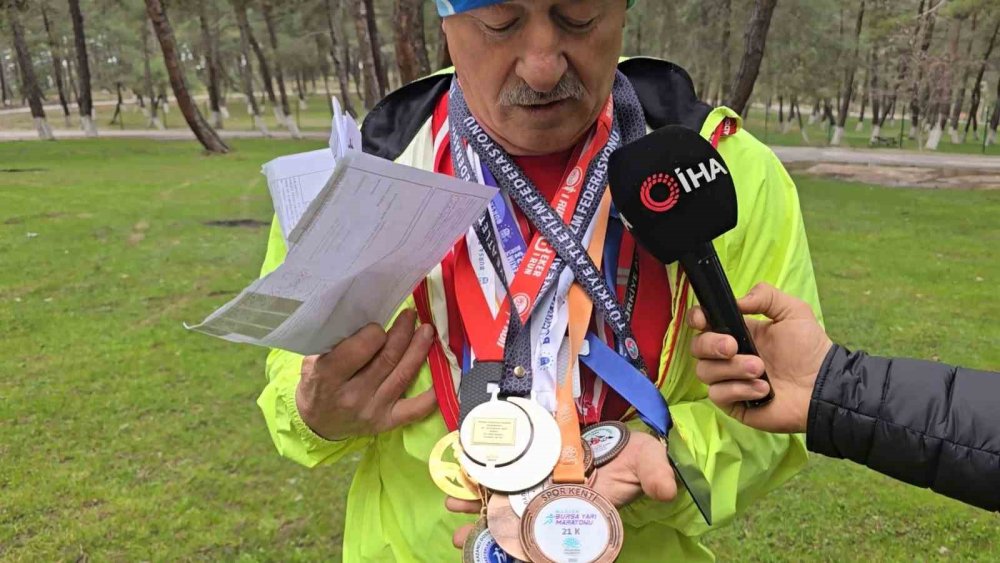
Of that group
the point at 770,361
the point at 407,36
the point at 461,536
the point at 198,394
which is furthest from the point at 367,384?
the point at 407,36

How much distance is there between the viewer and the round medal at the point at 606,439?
142 cm

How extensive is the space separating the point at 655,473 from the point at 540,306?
0.41 m

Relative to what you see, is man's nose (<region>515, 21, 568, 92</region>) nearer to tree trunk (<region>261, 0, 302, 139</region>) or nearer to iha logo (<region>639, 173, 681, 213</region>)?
iha logo (<region>639, 173, 681, 213</region>)

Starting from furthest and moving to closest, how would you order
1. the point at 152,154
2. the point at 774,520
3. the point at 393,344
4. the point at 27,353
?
the point at 152,154, the point at 27,353, the point at 774,520, the point at 393,344

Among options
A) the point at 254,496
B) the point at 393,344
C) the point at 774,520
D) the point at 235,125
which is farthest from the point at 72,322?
the point at 235,125

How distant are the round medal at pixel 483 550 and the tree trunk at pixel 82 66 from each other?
29.2 meters

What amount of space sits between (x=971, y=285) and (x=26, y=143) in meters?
27.5

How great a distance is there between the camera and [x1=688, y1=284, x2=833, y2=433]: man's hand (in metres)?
1.38

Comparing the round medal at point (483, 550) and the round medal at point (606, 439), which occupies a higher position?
the round medal at point (606, 439)

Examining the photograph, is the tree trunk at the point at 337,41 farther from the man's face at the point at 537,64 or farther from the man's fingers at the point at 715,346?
the man's fingers at the point at 715,346

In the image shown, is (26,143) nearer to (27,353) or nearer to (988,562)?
(27,353)

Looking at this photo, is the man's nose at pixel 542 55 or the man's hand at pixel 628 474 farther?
the man's nose at pixel 542 55

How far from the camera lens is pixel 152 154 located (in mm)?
23719

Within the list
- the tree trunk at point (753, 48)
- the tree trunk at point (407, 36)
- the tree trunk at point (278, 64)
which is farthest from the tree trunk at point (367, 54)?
the tree trunk at point (278, 64)
